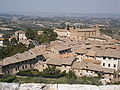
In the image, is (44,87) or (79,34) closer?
(44,87)

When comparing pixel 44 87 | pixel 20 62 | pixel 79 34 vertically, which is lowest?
pixel 79 34

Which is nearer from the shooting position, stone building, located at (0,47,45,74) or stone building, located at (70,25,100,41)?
stone building, located at (0,47,45,74)

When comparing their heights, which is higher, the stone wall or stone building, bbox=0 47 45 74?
the stone wall

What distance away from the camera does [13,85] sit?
4.42 meters

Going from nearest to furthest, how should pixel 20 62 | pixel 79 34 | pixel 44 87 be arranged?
pixel 44 87 < pixel 20 62 < pixel 79 34

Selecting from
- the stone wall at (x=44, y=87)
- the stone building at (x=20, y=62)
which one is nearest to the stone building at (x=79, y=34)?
the stone building at (x=20, y=62)

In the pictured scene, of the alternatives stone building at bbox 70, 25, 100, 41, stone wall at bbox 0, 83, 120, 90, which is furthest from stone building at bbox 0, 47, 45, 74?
stone building at bbox 70, 25, 100, 41

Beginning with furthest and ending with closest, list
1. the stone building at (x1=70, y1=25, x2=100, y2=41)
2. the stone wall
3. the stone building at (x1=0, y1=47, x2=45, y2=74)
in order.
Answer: the stone building at (x1=70, y1=25, x2=100, y2=41) < the stone building at (x1=0, y1=47, x2=45, y2=74) < the stone wall

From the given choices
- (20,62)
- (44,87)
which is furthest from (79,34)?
(44,87)

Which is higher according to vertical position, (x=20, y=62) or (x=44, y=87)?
(x=44, y=87)

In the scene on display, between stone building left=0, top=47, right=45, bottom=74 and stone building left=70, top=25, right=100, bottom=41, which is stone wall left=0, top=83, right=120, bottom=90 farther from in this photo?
stone building left=70, top=25, right=100, bottom=41

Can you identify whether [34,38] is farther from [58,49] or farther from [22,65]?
[22,65]

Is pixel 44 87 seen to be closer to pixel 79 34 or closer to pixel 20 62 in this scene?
pixel 20 62

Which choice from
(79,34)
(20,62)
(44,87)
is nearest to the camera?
(44,87)
